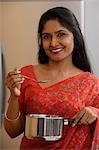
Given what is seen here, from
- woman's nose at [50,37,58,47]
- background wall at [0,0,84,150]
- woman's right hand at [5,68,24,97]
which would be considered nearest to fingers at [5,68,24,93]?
woman's right hand at [5,68,24,97]

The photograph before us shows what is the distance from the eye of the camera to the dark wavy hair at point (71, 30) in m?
0.82

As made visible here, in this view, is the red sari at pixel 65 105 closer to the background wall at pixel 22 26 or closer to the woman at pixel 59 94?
the woman at pixel 59 94

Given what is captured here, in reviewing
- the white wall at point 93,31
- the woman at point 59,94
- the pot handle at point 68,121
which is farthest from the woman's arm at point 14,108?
the white wall at point 93,31

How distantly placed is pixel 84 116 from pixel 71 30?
0.26 m


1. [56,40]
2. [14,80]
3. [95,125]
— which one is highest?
[56,40]

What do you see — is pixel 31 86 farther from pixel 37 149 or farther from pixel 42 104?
pixel 37 149

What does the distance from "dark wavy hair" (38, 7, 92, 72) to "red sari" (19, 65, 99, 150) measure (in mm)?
80

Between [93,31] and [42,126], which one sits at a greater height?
[93,31]

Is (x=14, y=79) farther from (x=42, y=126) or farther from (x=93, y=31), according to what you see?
(x=93, y=31)

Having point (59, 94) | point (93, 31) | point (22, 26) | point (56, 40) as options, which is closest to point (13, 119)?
point (59, 94)

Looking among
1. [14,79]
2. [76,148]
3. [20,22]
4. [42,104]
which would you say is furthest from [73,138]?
[20,22]

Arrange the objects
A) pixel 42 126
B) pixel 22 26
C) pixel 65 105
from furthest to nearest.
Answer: pixel 22 26 → pixel 65 105 → pixel 42 126

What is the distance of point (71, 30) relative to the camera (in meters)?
0.83

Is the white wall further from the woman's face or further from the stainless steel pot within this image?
the stainless steel pot
